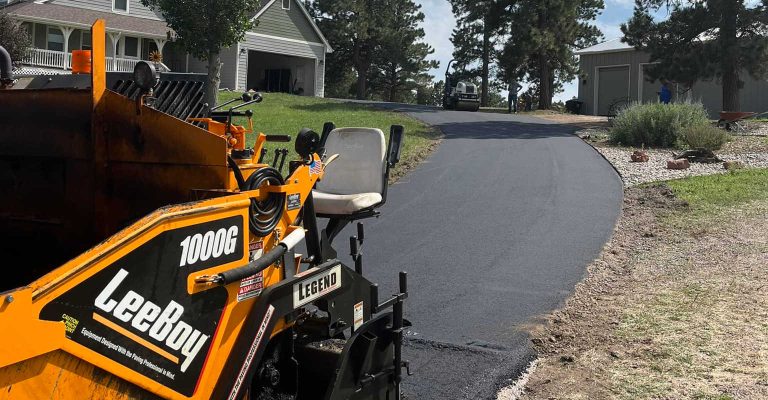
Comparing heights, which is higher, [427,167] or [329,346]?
[427,167]

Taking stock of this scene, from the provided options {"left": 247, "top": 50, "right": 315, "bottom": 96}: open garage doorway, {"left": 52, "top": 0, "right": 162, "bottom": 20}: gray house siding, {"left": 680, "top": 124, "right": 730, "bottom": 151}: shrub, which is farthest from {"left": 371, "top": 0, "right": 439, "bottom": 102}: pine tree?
{"left": 680, "top": 124, "right": 730, "bottom": 151}: shrub

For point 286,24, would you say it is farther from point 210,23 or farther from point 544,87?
point 210,23

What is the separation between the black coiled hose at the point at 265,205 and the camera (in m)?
3.43

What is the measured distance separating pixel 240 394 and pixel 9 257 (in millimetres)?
1347

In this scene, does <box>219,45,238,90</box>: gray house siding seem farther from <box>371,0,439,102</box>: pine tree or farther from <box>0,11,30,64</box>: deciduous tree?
<box>371,0,439,102</box>: pine tree

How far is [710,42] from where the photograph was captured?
86.6 feet

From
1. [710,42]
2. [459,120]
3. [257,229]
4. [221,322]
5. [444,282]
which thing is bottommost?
[444,282]

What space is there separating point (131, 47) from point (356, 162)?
33983 mm

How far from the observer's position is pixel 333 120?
23.8m

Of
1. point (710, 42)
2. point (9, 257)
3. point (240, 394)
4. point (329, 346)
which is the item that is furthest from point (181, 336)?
point (710, 42)

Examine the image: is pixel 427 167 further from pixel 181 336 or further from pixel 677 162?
pixel 181 336

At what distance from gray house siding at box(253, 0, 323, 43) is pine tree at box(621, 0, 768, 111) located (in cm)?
2008

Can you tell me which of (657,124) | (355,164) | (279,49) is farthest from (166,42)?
(355,164)

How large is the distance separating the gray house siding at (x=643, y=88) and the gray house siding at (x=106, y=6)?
22897mm
